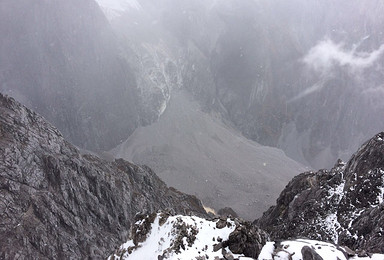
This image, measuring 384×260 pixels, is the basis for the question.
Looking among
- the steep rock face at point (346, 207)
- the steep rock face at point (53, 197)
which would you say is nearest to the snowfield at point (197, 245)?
the steep rock face at point (346, 207)

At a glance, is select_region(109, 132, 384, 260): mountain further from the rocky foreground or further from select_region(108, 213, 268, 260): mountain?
the rocky foreground

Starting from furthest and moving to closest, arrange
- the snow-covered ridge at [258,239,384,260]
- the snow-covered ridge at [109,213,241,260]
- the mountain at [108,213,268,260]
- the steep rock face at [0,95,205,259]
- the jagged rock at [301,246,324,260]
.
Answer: the steep rock face at [0,95,205,259], the snow-covered ridge at [109,213,241,260], the mountain at [108,213,268,260], the snow-covered ridge at [258,239,384,260], the jagged rock at [301,246,324,260]

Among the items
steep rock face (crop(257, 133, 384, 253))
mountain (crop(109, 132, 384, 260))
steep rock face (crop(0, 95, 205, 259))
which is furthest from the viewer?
steep rock face (crop(0, 95, 205, 259))

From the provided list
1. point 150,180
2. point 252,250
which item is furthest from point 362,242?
point 150,180

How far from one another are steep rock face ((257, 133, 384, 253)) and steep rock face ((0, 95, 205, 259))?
45115 mm

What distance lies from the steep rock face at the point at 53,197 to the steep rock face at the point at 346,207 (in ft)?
148

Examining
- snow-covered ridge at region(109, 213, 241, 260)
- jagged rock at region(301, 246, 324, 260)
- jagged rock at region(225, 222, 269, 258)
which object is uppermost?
jagged rock at region(301, 246, 324, 260)

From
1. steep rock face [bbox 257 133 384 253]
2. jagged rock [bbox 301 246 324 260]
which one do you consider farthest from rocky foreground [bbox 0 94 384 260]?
steep rock face [bbox 257 133 384 253]

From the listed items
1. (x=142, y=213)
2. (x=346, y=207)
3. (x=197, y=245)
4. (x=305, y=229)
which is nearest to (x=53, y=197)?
(x=142, y=213)

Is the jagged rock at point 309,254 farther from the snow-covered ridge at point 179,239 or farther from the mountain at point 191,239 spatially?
the snow-covered ridge at point 179,239

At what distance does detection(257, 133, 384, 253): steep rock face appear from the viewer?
43375 mm

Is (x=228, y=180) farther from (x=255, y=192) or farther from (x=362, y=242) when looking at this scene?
(x=362, y=242)

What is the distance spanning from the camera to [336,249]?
3094 centimetres

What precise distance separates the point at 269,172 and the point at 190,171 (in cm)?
4764
